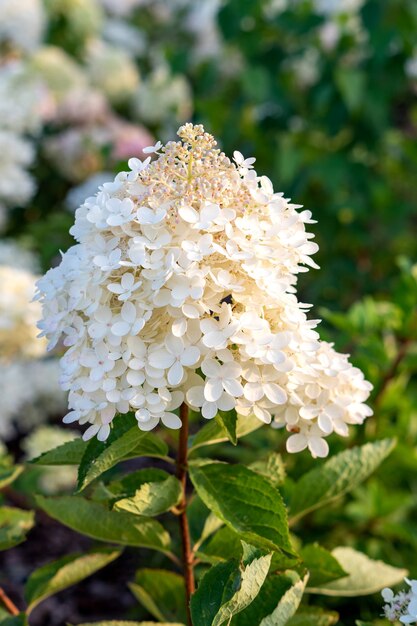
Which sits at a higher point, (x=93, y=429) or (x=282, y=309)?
(x=282, y=309)

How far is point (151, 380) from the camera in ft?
2.55

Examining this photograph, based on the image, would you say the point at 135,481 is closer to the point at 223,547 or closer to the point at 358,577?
the point at 223,547

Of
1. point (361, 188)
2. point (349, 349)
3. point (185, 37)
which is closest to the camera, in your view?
point (349, 349)

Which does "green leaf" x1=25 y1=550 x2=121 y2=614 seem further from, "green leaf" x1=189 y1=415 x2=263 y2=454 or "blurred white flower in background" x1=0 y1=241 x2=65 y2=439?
"blurred white flower in background" x1=0 y1=241 x2=65 y2=439

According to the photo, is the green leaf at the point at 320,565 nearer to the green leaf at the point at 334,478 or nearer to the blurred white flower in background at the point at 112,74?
the green leaf at the point at 334,478

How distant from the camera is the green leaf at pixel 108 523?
962mm

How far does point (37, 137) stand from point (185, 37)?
4.66 feet

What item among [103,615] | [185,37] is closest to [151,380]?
[103,615]

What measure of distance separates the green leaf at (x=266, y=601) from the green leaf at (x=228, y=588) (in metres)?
0.10

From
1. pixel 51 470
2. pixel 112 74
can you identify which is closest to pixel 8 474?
pixel 51 470

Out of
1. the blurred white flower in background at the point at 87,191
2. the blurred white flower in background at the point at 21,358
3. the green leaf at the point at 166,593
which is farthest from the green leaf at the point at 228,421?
the blurred white flower in background at the point at 87,191

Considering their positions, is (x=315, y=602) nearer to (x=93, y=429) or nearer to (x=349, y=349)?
(x=349, y=349)

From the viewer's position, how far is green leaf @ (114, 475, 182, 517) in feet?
2.70

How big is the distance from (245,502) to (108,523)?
19 centimetres
